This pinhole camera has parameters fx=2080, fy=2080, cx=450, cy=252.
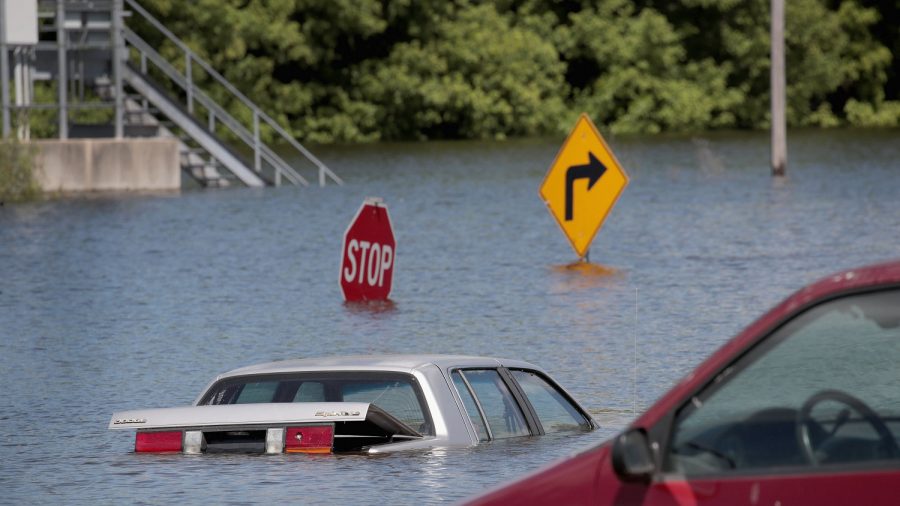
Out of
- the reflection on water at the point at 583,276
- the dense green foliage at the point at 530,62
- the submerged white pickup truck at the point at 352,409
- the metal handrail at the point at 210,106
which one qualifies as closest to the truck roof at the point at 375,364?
the submerged white pickup truck at the point at 352,409

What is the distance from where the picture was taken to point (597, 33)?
73.6 meters

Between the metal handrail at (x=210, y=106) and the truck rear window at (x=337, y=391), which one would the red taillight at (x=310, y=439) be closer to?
the truck rear window at (x=337, y=391)

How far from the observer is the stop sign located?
20844 mm

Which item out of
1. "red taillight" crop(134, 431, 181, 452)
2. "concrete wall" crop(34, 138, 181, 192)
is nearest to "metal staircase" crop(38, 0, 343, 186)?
"concrete wall" crop(34, 138, 181, 192)

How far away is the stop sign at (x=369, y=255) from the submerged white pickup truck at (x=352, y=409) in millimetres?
9941

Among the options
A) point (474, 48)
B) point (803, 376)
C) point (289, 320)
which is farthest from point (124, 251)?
point (474, 48)

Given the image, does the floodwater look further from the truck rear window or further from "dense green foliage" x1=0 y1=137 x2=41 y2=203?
"dense green foliage" x1=0 y1=137 x2=41 y2=203

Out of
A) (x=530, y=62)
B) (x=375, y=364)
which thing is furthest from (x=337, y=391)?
(x=530, y=62)

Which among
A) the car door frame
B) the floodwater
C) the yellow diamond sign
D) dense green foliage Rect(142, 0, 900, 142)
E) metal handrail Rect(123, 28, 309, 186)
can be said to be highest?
dense green foliage Rect(142, 0, 900, 142)

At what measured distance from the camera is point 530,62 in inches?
2820

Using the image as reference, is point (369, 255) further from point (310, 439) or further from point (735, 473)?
point (735, 473)

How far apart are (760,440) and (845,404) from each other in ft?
0.83

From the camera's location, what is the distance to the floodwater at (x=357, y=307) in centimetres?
1056

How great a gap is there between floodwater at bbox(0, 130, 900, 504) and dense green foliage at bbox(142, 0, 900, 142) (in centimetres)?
2287
